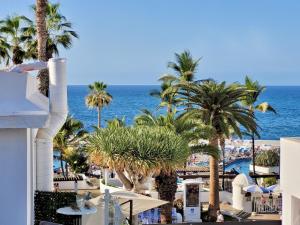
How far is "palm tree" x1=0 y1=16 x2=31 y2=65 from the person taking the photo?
30.6m

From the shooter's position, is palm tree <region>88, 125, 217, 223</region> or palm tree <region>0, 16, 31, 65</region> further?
palm tree <region>0, 16, 31, 65</region>

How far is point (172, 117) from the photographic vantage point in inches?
931

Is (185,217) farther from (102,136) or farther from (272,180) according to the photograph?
(272,180)

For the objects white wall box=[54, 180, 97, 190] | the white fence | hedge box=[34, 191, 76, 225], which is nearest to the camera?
hedge box=[34, 191, 76, 225]

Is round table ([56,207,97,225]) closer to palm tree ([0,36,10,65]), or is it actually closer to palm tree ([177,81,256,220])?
palm tree ([177,81,256,220])

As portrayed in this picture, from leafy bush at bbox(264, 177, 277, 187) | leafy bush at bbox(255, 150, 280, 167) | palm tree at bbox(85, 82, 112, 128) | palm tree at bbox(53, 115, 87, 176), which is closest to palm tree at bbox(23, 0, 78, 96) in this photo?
palm tree at bbox(53, 115, 87, 176)

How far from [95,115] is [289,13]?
251 feet

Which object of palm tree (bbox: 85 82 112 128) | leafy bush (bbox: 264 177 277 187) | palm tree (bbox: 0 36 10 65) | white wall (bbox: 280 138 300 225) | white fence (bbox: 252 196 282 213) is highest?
palm tree (bbox: 0 36 10 65)

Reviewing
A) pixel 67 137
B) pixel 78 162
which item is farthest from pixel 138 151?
pixel 78 162

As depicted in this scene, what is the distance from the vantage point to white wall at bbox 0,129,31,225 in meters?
10.8

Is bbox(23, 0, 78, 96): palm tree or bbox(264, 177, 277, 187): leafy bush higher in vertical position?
bbox(23, 0, 78, 96): palm tree

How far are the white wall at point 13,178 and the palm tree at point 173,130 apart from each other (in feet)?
35.5

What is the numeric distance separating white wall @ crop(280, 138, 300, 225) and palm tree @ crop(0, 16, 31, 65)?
69.0 feet

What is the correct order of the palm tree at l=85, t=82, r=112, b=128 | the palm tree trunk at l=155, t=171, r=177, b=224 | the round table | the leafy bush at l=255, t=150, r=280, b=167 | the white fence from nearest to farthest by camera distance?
the round table < the palm tree trunk at l=155, t=171, r=177, b=224 < the white fence < the leafy bush at l=255, t=150, r=280, b=167 < the palm tree at l=85, t=82, r=112, b=128
